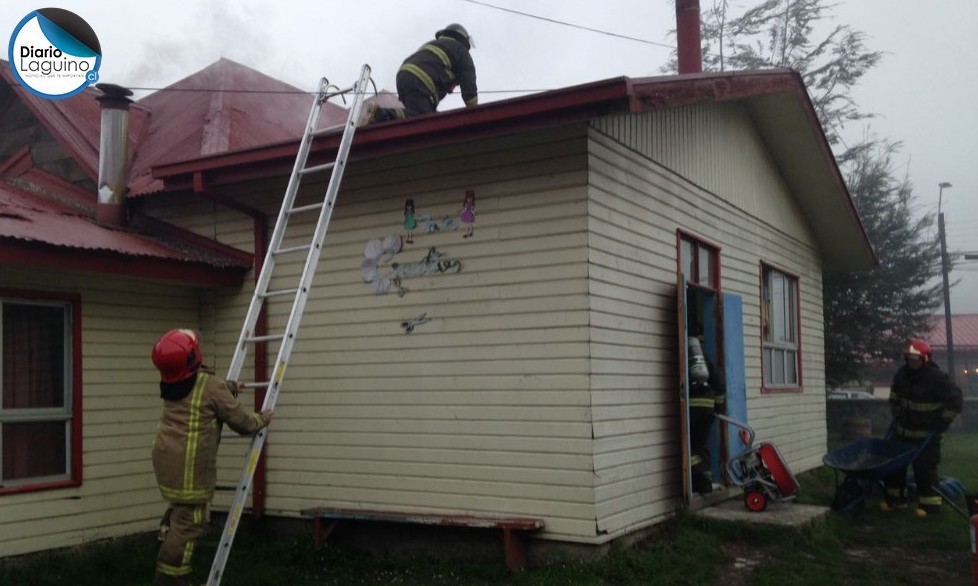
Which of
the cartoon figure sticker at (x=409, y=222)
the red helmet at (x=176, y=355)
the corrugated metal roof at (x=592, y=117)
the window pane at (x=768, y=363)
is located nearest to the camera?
the red helmet at (x=176, y=355)

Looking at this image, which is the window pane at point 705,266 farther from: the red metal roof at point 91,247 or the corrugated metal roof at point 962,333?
the corrugated metal roof at point 962,333

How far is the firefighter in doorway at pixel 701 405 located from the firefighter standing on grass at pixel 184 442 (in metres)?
4.55

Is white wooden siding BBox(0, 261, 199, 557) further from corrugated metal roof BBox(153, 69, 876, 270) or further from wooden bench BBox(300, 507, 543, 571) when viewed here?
wooden bench BBox(300, 507, 543, 571)

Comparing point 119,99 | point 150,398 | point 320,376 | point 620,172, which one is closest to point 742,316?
point 620,172

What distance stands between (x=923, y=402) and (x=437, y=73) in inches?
251

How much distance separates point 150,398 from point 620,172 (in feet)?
16.5

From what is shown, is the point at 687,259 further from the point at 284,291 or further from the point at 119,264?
the point at 119,264

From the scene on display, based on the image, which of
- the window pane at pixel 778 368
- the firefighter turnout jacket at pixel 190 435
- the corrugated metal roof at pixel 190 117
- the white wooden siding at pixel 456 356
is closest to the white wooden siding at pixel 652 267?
the white wooden siding at pixel 456 356

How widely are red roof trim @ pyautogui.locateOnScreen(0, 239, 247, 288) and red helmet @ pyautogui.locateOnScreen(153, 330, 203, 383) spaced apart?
2.24 m

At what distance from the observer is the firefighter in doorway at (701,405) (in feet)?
28.8

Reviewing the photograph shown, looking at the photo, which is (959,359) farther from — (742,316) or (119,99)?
(119,99)

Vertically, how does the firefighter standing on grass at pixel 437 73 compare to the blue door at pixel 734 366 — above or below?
above

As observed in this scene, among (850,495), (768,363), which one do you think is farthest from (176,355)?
(768,363)

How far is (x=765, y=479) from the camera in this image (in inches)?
361
